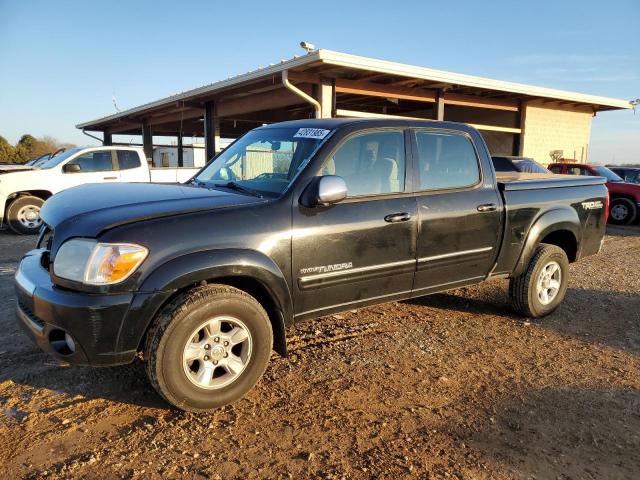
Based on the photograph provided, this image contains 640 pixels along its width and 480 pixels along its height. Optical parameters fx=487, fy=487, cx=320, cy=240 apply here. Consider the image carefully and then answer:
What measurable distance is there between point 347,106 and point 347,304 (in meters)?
17.1

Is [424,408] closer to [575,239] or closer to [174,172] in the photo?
[575,239]

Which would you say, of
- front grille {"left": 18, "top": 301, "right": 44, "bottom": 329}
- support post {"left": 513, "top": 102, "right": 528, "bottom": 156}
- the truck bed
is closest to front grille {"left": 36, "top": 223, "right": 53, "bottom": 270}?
front grille {"left": 18, "top": 301, "right": 44, "bottom": 329}

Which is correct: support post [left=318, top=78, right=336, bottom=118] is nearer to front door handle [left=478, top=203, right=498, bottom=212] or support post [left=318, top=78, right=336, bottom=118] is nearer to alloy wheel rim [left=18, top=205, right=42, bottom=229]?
alloy wheel rim [left=18, top=205, right=42, bottom=229]

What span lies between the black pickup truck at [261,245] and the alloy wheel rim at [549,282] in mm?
332

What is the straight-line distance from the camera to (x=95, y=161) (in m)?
10.7

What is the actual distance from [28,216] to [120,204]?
8601 mm

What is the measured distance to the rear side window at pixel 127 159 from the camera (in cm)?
1089

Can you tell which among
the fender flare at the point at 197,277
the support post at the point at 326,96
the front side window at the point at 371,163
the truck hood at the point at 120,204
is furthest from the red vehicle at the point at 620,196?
the truck hood at the point at 120,204

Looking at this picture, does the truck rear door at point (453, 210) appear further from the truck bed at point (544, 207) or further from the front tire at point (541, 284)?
the front tire at point (541, 284)

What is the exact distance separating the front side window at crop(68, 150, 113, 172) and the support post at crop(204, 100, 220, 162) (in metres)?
5.85

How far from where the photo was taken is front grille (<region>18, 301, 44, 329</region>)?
2.85 meters

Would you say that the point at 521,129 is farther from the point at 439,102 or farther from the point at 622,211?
the point at 622,211

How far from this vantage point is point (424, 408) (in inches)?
125

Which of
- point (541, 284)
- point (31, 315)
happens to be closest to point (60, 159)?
point (31, 315)
